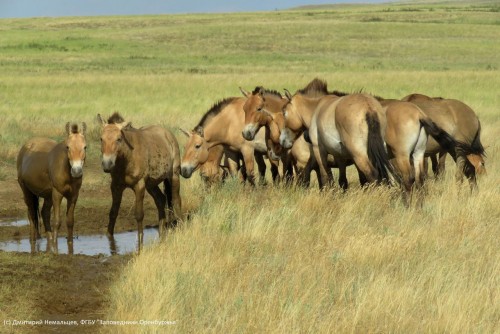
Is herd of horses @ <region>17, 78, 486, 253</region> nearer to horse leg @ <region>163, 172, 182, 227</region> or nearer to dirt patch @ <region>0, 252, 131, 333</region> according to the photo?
horse leg @ <region>163, 172, 182, 227</region>

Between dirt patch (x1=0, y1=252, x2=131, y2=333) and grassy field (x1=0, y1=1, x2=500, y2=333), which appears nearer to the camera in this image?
grassy field (x1=0, y1=1, x2=500, y2=333)

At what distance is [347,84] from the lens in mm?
35125

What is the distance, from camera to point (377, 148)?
34.4 ft

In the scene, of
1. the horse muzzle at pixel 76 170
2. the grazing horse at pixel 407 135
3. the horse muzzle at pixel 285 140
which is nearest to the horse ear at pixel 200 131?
the horse muzzle at pixel 285 140

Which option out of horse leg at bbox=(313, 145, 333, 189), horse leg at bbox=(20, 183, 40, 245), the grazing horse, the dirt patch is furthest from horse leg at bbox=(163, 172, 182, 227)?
the grazing horse

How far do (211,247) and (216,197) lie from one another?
3.01m

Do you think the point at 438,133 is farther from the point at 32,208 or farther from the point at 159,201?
the point at 32,208

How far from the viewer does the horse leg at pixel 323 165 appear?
11.4 metres

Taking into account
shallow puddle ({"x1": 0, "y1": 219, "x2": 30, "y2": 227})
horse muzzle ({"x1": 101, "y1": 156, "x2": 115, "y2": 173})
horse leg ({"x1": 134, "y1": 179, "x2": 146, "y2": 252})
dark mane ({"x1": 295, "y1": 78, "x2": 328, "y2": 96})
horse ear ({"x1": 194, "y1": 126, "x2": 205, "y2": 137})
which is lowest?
shallow puddle ({"x1": 0, "y1": 219, "x2": 30, "y2": 227})

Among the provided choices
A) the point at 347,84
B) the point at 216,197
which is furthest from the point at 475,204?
the point at 347,84

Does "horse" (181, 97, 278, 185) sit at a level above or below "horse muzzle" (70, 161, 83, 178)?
below

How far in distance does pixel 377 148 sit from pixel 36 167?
13.7 ft

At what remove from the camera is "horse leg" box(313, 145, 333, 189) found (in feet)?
37.3

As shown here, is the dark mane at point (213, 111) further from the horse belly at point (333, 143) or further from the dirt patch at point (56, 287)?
the dirt patch at point (56, 287)
